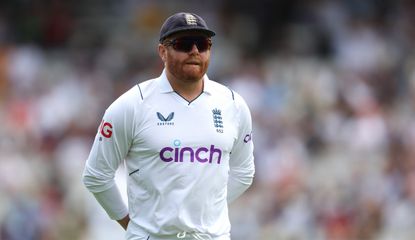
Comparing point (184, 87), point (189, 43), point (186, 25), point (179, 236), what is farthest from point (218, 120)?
point (179, 236)

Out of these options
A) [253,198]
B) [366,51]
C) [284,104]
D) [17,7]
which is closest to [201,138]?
[253,198]

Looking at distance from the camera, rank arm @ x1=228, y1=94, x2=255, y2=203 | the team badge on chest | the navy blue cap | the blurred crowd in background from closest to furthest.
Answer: the navy blue cap < the team badge on chest < arm @ x1=228, y1=94, x2=255, y2=203 < the blurred crowd in background

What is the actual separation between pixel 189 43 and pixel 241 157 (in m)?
1.00

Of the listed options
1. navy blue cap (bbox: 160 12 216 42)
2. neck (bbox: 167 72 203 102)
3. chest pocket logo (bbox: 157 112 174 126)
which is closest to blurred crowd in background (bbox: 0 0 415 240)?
neck (bbox: 167 72 203 102)

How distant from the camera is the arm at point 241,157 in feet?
25.1

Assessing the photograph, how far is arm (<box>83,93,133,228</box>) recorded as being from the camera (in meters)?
7.31

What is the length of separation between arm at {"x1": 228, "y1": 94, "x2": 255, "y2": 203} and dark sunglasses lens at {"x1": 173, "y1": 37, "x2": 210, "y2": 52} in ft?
1.69

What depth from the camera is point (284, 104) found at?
17.9m

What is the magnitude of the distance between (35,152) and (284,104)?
3775 mm

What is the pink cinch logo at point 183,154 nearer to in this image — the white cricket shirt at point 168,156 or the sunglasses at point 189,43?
the white cricket shirt at point 168,156

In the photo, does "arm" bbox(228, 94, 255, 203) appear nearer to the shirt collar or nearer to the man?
the man

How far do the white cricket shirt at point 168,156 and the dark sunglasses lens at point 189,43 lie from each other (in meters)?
0.28

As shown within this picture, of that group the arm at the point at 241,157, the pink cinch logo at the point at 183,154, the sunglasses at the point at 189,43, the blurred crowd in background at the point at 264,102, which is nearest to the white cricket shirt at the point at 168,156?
the pink cinch logo at the point at 183,154

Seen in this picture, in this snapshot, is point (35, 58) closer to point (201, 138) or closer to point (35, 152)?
point (35, 152)
